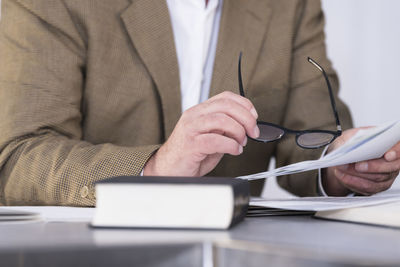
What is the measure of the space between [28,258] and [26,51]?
75 cm

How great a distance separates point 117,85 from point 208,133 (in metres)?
0.42

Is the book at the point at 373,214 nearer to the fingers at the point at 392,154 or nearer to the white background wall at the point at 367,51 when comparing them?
the fingers at the point at 392,154

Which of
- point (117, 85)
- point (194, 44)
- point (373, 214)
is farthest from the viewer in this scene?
point (194, 44)

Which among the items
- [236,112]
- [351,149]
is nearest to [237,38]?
[236,112]

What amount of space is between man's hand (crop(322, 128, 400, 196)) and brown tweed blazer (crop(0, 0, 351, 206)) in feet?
0.56

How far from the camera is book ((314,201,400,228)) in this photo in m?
0.51

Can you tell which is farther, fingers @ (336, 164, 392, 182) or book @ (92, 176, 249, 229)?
fingers @ (336, 164, 392, 182)

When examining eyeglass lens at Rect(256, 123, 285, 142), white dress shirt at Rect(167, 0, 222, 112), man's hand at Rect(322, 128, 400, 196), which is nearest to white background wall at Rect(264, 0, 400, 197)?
white dress shirt at Rect(167, 0, 222, 112)

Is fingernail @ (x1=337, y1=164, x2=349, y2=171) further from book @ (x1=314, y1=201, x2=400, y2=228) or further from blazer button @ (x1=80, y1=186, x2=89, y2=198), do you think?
blazer button @ (x1=80, y1=186, x2=89, y2=198)

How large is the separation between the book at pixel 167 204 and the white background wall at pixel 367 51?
2.24 metres

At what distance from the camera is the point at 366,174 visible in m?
0.90

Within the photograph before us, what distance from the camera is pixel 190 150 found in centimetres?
77

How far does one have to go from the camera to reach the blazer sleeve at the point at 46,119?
819mm

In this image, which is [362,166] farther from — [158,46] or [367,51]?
[367,51]
